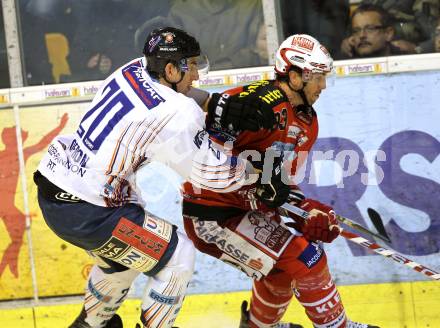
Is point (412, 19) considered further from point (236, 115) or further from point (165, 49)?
point (165, 49)

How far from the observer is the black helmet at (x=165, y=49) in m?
3.80

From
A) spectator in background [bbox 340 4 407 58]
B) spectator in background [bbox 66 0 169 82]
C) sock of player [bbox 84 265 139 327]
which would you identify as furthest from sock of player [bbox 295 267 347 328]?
spectator in background [bbox 66 0 169 82]

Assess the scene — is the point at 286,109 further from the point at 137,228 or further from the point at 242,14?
the point at 242,14

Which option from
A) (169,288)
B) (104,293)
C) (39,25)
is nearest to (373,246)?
(169,288)

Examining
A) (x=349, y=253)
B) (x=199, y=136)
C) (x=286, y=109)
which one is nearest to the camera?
(x=199, y=136)

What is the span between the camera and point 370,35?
5.29 m

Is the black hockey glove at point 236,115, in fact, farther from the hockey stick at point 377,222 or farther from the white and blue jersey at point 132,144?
the hockey stick at point 377,222

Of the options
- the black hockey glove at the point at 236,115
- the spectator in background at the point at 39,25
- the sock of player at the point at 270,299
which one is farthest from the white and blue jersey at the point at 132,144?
the spectator in background at the point at 39,25

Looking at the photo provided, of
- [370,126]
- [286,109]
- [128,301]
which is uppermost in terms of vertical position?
[286,109]

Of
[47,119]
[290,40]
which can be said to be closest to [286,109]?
[290,40]

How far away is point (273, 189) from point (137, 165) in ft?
2.01

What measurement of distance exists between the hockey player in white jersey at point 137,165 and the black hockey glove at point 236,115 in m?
0.31

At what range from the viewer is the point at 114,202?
12.4 feet

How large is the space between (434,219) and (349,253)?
0.49 m
